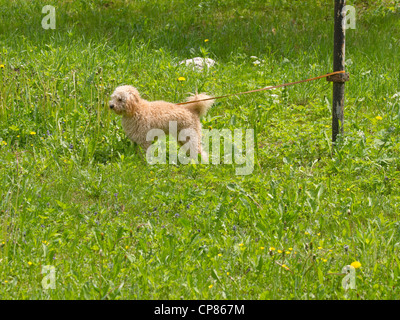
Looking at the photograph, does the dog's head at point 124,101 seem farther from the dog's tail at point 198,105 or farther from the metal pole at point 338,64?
the metal pole at point 338,64

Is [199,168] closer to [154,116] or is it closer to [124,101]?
[154,116]

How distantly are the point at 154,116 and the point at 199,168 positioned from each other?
Result: 726 mm

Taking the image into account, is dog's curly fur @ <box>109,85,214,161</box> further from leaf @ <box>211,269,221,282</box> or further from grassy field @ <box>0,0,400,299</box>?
leaf @ <box>211,269,221,282</box>

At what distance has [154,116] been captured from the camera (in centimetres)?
568

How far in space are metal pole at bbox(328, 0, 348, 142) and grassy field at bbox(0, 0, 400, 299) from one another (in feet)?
0.69

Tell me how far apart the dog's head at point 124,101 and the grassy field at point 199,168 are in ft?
1.32

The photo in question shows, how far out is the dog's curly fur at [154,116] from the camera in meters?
5.59

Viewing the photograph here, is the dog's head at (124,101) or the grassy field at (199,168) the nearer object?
the grassy field at (199,168)

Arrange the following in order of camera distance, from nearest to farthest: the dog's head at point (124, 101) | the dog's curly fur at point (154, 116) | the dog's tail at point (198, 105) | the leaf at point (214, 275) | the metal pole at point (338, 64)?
Answer: the leaf at point (214, 275), the metal pole at point (338, 64), the dog's head at point (124, 101), the dog's curly fur at point (154, 116), the dog's tail at point (198, 105)

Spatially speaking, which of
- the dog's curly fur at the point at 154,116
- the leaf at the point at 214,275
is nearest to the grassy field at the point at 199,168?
the leaf at the point at 214,275

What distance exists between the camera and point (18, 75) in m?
6.65

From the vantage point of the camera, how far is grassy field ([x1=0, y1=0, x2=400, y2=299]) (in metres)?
3.73

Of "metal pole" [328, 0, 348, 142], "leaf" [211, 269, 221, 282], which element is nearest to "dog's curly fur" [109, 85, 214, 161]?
"metal pole" [328, 0, 348, 142]
